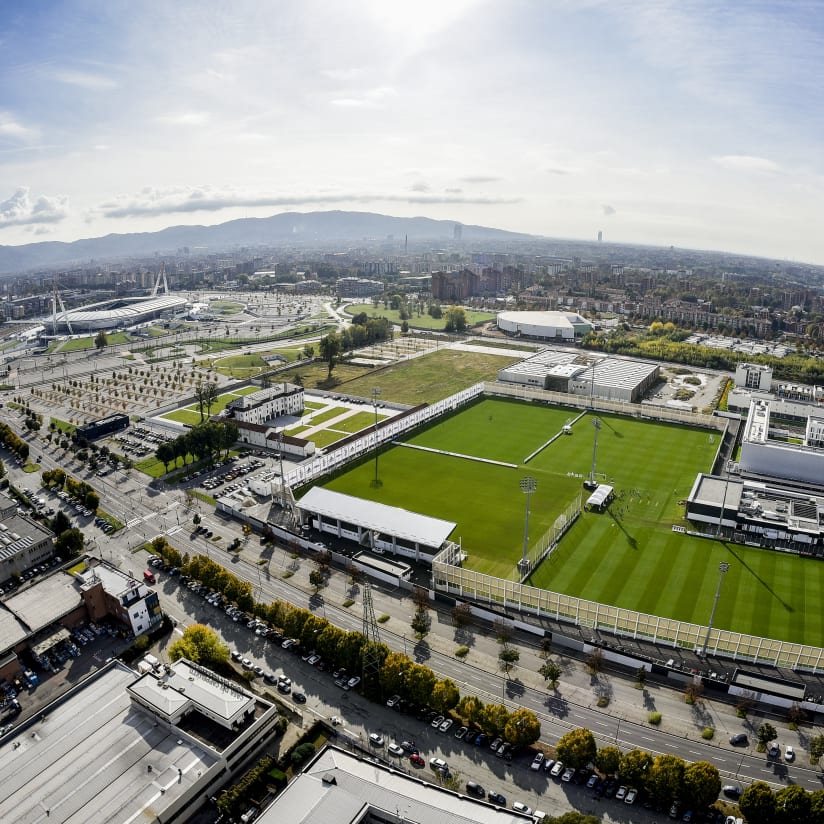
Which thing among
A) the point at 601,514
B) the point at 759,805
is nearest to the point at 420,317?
the point at 601,514

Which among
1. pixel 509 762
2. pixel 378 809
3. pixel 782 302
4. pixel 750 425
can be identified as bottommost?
pixel 509 762

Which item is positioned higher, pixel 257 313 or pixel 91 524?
pixel 257 313

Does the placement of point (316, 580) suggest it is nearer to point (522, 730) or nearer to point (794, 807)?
point (522, 730)

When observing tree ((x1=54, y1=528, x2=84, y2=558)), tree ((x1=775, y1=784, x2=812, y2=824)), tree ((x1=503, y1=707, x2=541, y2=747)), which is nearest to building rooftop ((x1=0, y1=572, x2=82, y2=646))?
tree ((x1=54, y1=528, x2=84, y2=558))

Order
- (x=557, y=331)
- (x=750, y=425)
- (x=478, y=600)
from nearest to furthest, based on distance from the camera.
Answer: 1. (x=478, y=600)
2. (x=750, y=425)
3. (x=557, y=331)

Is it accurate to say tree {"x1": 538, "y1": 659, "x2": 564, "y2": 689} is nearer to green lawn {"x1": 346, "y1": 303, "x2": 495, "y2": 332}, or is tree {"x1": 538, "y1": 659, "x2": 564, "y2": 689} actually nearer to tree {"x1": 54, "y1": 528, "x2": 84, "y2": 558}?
tree {"x1": 54, "y1": 528, "x2": 84, "y2": 558}

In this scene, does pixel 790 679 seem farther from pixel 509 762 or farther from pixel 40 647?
pixel 40 647

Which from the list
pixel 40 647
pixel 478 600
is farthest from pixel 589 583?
pixel 40 647
